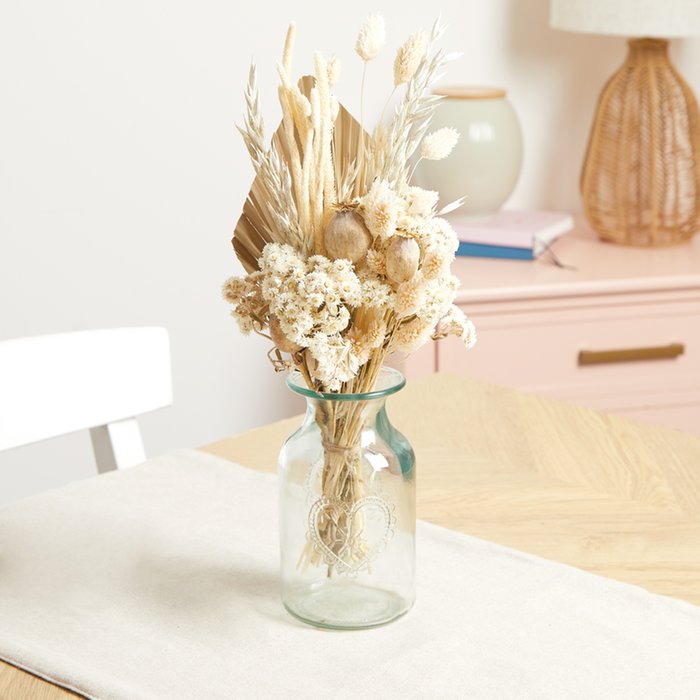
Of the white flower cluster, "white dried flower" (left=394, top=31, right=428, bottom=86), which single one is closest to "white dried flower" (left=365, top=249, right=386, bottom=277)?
the white flower cluster

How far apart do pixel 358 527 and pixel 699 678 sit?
0.87 feet

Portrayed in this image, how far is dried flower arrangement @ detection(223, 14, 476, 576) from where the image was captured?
823 mm

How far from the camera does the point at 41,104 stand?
87.1 inches

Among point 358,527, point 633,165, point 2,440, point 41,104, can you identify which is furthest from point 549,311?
point 358,527

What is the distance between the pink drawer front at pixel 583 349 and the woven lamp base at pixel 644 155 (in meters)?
0.27

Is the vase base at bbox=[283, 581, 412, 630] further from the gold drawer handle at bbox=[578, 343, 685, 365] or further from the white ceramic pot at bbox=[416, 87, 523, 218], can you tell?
the white ceramic pot at bbox=[416, 87, 523, 218]

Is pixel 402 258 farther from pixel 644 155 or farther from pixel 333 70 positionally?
pixel 644 155

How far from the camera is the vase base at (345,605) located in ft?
3.00

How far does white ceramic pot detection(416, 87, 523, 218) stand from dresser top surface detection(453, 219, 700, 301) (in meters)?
0.15

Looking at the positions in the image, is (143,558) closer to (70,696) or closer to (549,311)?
(70,696)

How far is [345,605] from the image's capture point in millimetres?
921

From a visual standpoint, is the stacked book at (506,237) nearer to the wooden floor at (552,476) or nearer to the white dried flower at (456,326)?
the wooden floor at (552,476)

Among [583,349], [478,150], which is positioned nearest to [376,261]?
[583,349]

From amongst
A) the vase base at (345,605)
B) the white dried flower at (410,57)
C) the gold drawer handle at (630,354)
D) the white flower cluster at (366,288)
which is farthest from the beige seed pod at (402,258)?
the gold drawer handle at (630,354)
